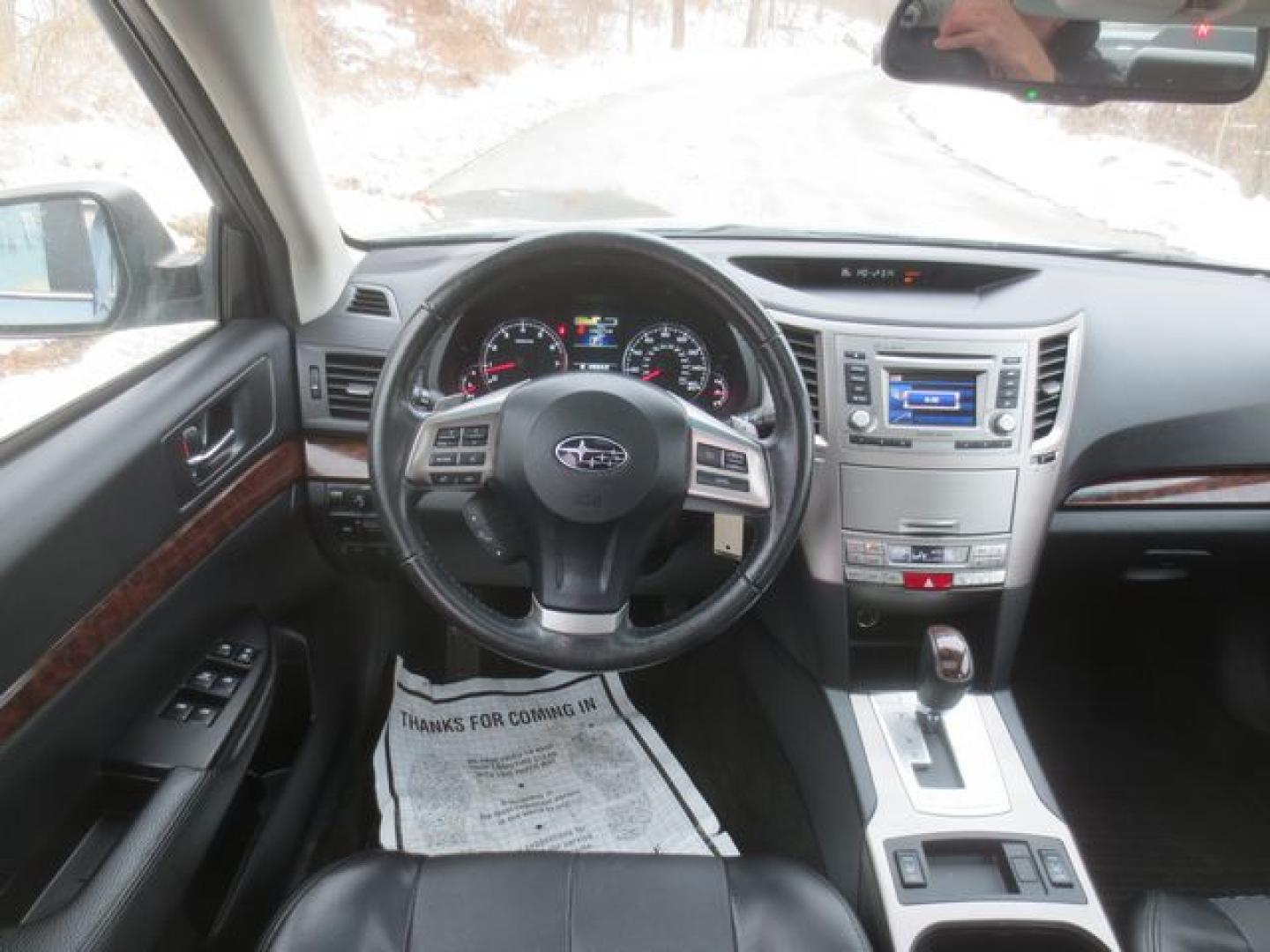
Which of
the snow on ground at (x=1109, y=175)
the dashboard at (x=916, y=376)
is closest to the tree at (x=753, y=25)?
the snow on ground at (x=1109, y=175)

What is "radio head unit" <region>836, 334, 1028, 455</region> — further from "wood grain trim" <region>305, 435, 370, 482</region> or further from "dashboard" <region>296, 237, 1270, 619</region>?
"wood grain trim" <region>305, 435, 370, 482</region>

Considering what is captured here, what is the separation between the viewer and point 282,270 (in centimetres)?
194

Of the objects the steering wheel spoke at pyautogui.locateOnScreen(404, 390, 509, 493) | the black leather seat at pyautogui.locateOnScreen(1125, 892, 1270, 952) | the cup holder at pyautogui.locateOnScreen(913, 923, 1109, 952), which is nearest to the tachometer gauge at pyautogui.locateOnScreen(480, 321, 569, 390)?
the steering wheel spoke at pyautogui.locateOnScreen(404, 390, 509, 493)

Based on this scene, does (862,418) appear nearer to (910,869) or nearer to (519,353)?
(519,353)

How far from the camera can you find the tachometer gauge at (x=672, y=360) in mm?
1788

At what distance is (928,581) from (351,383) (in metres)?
1.14

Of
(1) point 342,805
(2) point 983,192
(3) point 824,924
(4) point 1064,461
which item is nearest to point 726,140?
(2) point 983,192

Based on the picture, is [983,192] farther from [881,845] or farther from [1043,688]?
[881,845]

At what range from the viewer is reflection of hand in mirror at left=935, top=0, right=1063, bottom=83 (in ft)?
4.59

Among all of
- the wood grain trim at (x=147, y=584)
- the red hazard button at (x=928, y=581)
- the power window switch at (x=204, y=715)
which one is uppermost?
the wood grain trim at (x=147, y=584)

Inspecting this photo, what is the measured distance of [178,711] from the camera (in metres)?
1.62

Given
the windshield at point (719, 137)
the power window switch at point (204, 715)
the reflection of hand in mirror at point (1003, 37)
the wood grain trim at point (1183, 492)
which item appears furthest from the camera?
the windshield at point (719, 137)

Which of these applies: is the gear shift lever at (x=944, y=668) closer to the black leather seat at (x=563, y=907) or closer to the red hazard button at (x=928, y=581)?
the red hazard button at (x=928, y=581)

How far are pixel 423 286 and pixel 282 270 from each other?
0.26m
